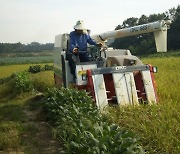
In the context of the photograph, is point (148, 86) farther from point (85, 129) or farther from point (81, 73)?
point (85, 129)

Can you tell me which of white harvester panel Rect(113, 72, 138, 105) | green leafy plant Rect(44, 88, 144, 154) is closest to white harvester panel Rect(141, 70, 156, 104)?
white harvester panel Rect(113, 72, 138, 105)

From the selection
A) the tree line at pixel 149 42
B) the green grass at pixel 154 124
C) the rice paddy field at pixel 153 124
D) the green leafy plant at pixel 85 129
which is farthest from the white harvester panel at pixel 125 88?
the tree line at pixel 149 42

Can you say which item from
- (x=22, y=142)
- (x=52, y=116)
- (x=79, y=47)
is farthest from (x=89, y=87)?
(x=22, y=142)

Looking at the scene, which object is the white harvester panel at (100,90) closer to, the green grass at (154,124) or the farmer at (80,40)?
the green grass at (154,124)

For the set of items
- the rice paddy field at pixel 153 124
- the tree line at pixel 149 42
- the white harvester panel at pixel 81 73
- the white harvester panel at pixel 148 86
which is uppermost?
the tree line at pixel 149 42

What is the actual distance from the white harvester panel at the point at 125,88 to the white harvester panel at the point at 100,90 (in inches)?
10.8

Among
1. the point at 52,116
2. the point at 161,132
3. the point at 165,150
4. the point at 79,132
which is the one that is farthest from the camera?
the point at 52,116

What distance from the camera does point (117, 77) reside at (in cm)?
719

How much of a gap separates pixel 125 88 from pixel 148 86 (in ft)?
1.83

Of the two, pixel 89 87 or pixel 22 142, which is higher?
pixel 89 87

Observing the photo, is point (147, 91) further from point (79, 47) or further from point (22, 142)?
point (22, 142)

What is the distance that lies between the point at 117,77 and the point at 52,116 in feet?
5.47

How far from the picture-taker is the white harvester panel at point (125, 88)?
698 centimetres

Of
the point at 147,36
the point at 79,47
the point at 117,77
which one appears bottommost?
the point at 117,77
